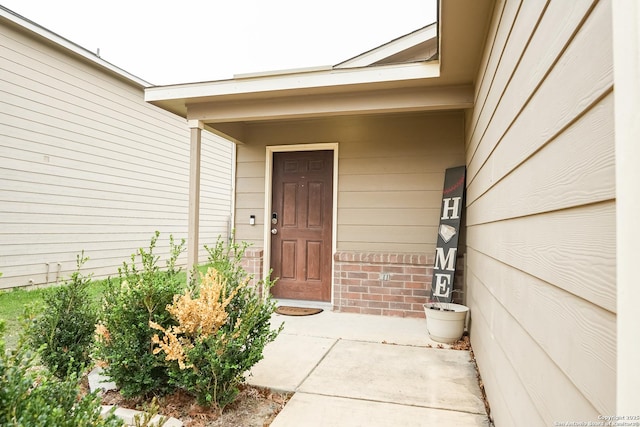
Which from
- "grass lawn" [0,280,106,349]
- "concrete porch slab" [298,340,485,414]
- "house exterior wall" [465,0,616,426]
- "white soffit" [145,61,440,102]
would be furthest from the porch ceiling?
"concrete porch slab" [298,340,485,414]

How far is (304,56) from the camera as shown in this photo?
17.4m

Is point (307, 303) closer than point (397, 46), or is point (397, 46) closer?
point (397, 46)

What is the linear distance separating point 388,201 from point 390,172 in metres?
0.35

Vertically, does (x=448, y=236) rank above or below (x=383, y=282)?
above

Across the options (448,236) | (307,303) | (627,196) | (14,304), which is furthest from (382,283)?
(14,304)

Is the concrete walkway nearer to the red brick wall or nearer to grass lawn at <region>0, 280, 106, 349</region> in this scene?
the red brick wall

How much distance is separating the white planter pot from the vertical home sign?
0.54m

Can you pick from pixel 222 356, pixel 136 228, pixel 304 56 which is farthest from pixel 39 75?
pixel 304 56

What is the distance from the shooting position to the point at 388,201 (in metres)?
4.36

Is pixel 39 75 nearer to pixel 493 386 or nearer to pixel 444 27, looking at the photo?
pixel 444 27

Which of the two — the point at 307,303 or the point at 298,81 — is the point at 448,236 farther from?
the point at 298,81

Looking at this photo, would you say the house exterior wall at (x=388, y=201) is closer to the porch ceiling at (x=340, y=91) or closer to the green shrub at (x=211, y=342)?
the porch ceiling at (x=340, y=91)

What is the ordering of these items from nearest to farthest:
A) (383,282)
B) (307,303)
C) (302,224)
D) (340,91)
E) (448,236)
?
(340,91) → (448,236) → (383,282) → (307,303) → (302,224)

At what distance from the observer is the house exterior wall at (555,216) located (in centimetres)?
67
